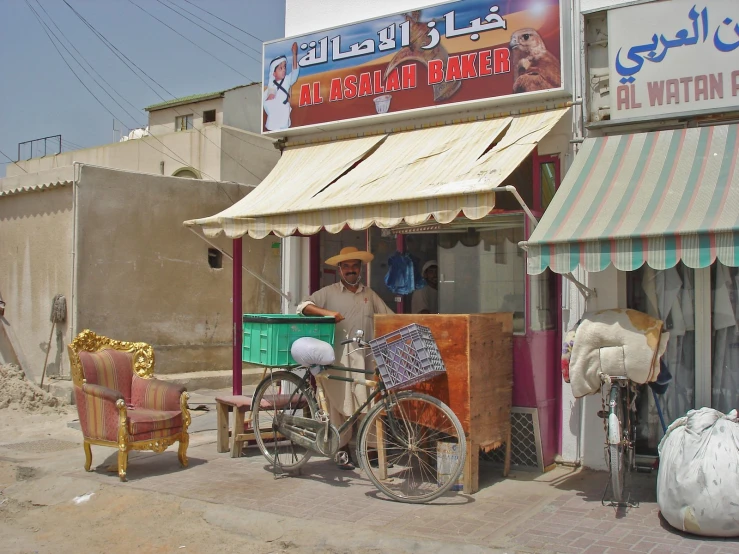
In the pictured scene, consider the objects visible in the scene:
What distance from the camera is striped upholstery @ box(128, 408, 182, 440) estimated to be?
6.60 m

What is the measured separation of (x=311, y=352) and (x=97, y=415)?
2122 millimetres

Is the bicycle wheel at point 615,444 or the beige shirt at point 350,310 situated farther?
the beige shirt at point 350,310

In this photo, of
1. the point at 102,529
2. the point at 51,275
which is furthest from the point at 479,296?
the point at 51,275

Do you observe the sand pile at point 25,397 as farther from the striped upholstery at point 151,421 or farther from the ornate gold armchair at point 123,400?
the striped upholstery at point 151,421

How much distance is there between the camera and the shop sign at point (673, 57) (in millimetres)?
6027

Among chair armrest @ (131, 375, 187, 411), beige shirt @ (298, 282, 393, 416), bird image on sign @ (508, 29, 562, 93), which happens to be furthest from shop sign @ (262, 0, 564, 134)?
chair armrest @ (131, 375, 187, 411)

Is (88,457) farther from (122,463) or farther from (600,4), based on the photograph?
(600,4)

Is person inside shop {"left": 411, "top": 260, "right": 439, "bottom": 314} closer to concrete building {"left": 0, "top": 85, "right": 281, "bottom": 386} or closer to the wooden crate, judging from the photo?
the wooden crate

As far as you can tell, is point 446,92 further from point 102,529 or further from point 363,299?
point 102,529

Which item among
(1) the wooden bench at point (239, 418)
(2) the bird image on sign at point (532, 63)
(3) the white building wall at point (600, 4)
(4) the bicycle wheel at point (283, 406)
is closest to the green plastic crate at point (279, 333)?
(4) the bicycle wheel at point (283, 406)

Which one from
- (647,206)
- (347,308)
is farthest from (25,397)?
(647,206)

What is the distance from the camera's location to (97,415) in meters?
6.70

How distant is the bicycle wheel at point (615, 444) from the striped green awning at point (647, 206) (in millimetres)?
1040

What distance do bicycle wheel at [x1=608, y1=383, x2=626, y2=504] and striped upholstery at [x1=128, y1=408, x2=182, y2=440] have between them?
12.7ft
